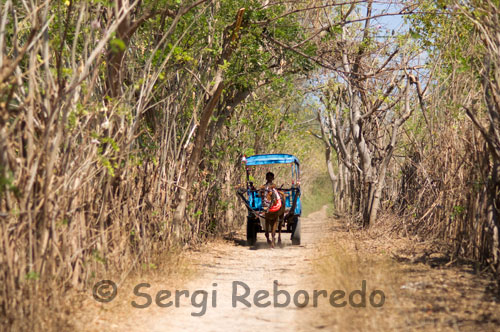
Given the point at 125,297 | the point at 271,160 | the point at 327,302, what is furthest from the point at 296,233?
the point at 125,297

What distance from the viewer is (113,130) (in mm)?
9078

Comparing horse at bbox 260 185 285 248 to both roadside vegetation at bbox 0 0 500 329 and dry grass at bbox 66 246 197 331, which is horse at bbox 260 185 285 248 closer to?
roadside vegetation at bbox 0 0 500 329

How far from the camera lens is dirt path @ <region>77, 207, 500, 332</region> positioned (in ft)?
22.0

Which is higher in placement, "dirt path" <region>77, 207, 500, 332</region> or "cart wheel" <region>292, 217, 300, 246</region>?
"cart wheel" <region>292, 217, 300, 246</region>

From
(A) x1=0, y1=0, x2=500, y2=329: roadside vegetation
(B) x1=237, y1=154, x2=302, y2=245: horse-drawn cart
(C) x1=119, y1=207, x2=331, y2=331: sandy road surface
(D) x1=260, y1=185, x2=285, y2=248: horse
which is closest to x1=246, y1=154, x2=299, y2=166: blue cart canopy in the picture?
(B) x1=237, y1=154, x2=302, y2=245: horse-drawn cart

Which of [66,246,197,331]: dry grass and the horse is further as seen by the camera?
the horse

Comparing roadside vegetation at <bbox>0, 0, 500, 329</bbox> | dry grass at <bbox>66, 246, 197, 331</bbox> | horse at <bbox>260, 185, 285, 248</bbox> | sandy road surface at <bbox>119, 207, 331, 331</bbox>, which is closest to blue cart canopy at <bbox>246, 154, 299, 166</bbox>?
roadside vegetation at <bbox>0, 0, 500, 329</bbox>

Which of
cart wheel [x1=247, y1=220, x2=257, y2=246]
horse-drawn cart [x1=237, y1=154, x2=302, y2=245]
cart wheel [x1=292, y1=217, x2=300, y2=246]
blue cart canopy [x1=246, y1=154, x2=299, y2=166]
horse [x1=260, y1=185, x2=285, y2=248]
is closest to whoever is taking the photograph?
horse [x1=260, y1=185, x2=285, y2=248]

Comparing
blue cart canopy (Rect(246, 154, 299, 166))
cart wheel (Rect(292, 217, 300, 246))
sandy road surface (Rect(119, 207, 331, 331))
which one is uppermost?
blue cart canopy (Rect(246, 154, 299, 166))

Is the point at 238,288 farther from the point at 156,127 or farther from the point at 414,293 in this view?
the point at 156,127

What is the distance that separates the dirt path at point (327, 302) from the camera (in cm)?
671

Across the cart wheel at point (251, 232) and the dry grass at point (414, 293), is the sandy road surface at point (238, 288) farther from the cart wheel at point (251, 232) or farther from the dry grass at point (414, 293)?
the cart wheel at point (251, 232)

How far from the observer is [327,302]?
772 cm

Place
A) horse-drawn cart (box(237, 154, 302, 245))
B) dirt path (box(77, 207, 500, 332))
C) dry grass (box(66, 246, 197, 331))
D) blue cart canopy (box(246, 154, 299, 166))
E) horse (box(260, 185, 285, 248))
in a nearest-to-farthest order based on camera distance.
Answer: dirt path (box(77, 207, 500, 332))
dry grass (box(66, 246, 197, 331))
horse (box(260, 185, 285, 248))
horse-drawn cart (box(237, 154, 302, 245))
blue cart canopy (box(246, 154, 299, 166))
